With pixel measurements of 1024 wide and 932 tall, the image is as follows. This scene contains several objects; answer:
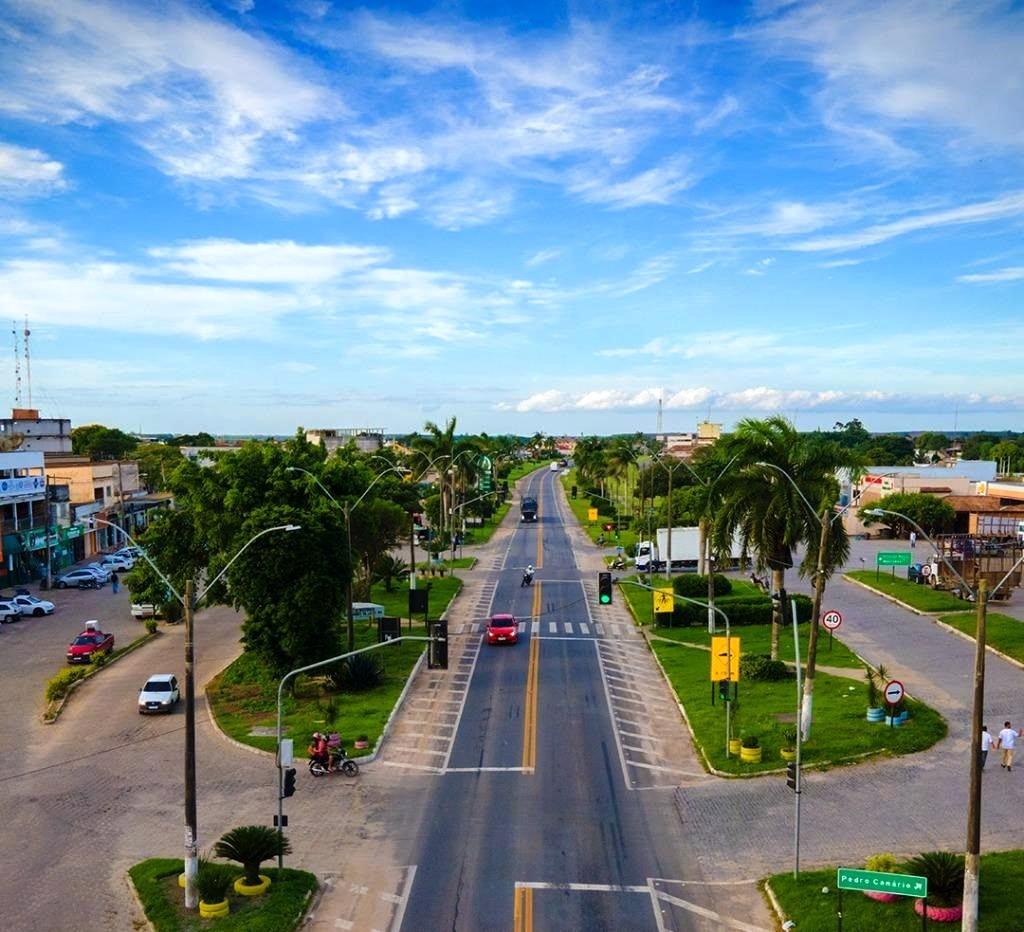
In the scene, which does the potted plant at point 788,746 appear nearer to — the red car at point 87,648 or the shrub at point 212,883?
the shrub at point 212,883

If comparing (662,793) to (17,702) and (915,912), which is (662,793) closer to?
(915,912)

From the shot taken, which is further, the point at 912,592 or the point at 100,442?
the point at 100,442

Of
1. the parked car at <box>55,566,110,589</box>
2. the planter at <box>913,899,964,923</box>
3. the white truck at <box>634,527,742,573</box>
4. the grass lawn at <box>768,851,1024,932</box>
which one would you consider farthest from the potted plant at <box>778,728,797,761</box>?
the parked car at <box>55,566,110,589</box>

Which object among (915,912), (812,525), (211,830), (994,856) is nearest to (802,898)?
(915,912)

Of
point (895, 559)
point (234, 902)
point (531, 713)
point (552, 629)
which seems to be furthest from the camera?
point (895, 559)

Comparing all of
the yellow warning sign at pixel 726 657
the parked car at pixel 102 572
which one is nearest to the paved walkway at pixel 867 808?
the yellow warning sign at pixel 726 657

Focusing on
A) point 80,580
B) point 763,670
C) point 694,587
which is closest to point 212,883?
point 763,670

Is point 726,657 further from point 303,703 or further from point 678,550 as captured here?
point 678,550
